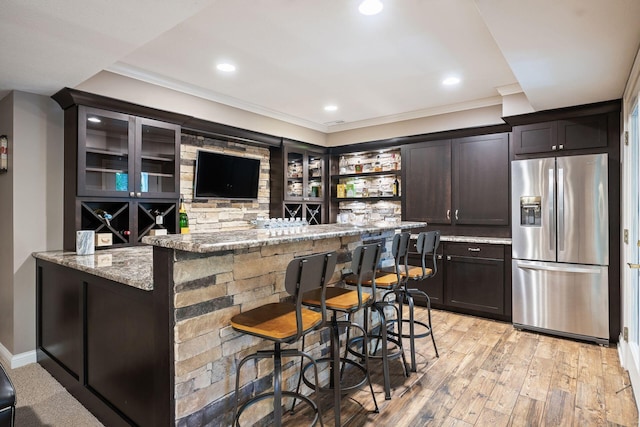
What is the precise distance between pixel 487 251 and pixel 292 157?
302 centimetres

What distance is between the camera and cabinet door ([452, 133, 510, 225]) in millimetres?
4375

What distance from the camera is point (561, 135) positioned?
380 centimetres

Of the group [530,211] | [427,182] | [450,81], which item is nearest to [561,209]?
[530,211]

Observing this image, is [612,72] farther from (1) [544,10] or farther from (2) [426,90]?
(2) [426,90]

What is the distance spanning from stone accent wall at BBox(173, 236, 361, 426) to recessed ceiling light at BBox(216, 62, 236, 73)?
2.02m

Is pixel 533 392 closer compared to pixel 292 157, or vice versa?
pixel 533 392

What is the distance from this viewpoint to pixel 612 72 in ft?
9.11

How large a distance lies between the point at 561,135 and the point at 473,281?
6.30ft

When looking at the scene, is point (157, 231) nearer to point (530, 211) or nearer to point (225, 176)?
point (225, 176)

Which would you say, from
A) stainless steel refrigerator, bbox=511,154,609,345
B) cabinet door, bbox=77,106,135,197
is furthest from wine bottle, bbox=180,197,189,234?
stainless steel refrigerator, bbox=511,154,609,345

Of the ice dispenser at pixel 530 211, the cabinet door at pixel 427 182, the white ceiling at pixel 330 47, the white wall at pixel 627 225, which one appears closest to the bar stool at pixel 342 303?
the white ceiling at pixel 330 47

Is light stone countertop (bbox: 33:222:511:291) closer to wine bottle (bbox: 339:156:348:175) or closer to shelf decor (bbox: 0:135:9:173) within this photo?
shelf decor (bbox: 0:135:9:173)

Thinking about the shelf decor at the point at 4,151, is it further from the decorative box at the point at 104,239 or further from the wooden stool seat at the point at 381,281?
the wooden stool seat at the point at 381,281

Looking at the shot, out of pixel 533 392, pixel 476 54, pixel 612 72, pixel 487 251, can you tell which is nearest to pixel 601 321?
pixel 487 251
